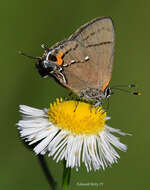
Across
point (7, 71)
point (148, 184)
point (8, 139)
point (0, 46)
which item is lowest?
point (148, 184)

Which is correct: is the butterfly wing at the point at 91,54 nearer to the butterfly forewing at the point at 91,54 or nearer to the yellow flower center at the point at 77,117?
the butterfly forewing at the point at 91,54

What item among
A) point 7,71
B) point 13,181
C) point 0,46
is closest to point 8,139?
point 13,181

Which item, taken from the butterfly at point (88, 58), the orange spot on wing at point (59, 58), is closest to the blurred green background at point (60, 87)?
the butterfly at point (88, 58)

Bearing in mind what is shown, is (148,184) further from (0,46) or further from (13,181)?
(0,46)

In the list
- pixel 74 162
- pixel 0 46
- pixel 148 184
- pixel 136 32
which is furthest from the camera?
pixel 136 32

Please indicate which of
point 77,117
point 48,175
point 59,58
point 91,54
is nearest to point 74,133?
point 77,117

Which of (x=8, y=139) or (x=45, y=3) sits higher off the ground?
(x=45, y=3)
